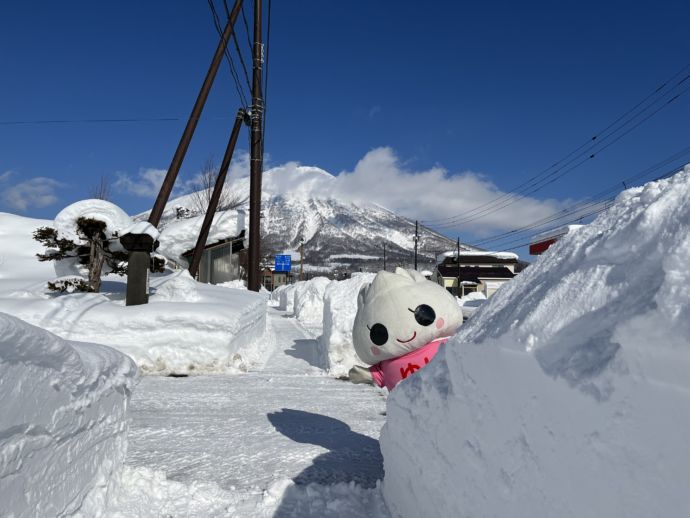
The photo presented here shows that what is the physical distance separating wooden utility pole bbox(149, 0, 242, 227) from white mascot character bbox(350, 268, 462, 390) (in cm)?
727

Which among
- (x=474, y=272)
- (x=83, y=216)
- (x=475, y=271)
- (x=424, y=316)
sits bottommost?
(x=424, y=316)

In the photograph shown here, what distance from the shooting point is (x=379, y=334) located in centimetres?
393

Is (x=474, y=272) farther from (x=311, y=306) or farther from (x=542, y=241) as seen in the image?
(x=311, y=306)

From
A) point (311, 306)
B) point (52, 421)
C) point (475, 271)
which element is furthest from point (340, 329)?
point (475, 271)

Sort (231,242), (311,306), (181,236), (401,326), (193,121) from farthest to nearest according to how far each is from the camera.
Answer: (231,242) < (311,306) < (181,236) < (193,121) < (401,326)

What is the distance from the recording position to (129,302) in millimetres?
7594

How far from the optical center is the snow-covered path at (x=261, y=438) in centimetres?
311

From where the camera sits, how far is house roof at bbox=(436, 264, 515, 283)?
51.9 m

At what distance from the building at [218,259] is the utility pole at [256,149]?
3399 mm

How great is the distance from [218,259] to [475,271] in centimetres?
3863

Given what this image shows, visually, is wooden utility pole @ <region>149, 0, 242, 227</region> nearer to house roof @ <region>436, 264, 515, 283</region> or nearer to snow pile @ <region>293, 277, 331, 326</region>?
snow pile @ <region>293, 277, 331, 326</region>

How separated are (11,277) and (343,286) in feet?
23.9

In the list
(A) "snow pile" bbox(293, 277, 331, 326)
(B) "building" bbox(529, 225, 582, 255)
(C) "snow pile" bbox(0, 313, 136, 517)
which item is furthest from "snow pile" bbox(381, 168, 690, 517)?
(B) "building" bbox(529, 225, 582, 255)

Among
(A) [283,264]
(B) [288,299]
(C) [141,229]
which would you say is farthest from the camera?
(A) [283,264]
